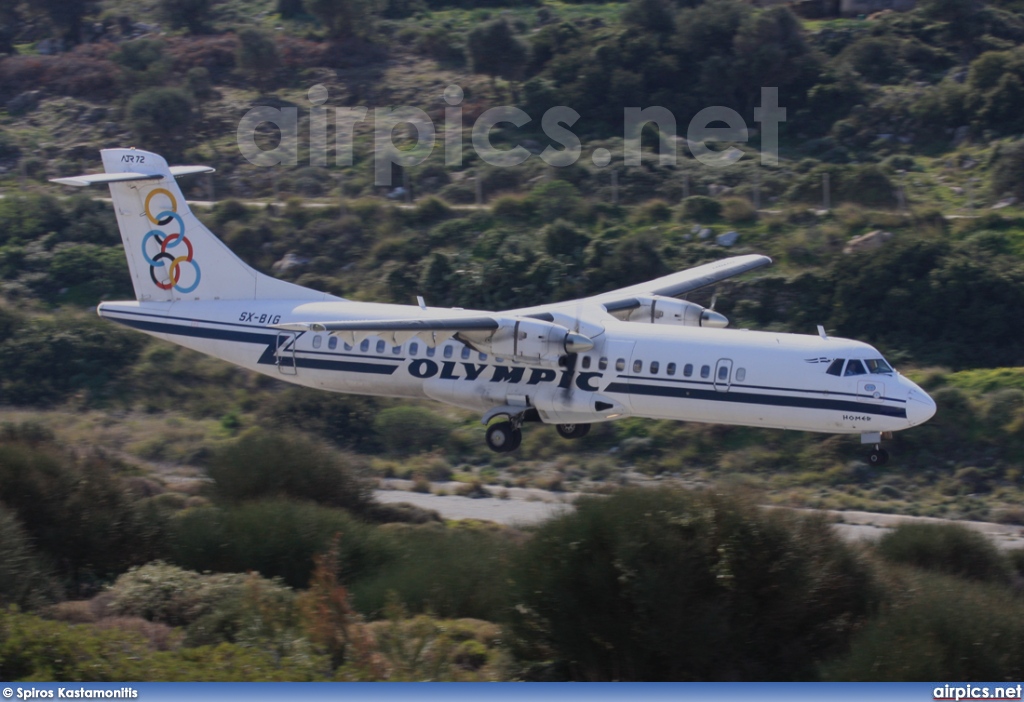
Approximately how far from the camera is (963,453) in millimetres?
29203

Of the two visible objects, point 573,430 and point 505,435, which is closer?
point 505,435

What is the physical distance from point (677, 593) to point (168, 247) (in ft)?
56.3

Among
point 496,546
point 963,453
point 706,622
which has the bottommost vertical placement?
point 963,453

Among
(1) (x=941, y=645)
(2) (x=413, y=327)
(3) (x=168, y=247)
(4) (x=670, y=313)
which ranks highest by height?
(3) (x=168, y=247)

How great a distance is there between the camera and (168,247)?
88.8 feet

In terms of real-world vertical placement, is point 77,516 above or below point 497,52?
below

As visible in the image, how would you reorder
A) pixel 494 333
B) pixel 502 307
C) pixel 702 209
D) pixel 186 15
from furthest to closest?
1. pixel 186 15
2. pixel 702 209
3. pixel 502 307
4. pixel 494 333

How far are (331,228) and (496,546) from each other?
93.1 feet

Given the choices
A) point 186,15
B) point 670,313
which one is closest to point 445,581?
point 670,313

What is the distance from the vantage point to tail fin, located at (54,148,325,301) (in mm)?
26656

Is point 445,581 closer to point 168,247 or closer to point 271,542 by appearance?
point 271,542

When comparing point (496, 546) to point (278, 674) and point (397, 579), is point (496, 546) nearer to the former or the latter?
point (397, 579)

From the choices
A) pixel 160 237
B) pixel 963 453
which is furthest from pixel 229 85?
pixel 963 453

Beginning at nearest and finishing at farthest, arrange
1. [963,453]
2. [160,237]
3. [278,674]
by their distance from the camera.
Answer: [278,674]
[160,237]
[963,453]
